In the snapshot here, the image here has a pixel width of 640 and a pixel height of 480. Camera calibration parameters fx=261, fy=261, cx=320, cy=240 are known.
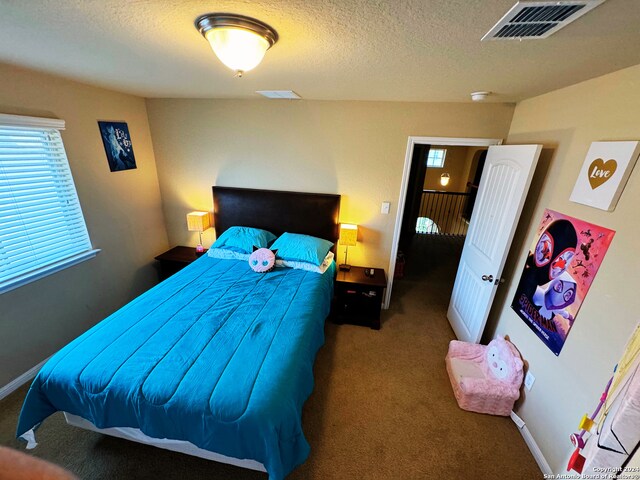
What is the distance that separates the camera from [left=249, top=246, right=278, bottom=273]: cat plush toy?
256cm

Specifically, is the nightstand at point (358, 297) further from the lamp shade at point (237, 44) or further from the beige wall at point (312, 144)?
the lamp shade at point (237, 44)

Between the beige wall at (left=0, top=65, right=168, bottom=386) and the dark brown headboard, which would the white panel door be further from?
the beige wall at (left=0, top=65, right=168, bottom=386)

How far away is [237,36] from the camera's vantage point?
105cm

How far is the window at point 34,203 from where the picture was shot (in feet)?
6.07

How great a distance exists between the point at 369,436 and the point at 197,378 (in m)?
1.21

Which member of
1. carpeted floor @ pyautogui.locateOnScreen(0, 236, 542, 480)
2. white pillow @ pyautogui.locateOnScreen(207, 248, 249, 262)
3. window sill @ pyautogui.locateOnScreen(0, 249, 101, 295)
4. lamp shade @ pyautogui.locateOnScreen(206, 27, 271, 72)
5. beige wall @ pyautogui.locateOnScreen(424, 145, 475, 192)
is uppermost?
lamp shade @ pyautogui.locateOnScreen(206, 27, 271, 72)

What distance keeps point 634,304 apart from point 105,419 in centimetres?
270

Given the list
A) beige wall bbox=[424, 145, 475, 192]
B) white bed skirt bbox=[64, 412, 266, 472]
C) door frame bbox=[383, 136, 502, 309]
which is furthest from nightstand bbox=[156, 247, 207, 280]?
beige wall bbox=[424, 145, 475, 192]

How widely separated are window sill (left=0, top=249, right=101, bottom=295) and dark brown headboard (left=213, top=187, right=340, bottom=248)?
4.12 ft

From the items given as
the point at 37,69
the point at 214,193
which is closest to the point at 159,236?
the point at 214,193

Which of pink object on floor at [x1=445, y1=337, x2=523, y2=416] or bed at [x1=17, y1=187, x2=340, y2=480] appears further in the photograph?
pink object on floor at [x1=445, y1=337, x2=523, y2=416]

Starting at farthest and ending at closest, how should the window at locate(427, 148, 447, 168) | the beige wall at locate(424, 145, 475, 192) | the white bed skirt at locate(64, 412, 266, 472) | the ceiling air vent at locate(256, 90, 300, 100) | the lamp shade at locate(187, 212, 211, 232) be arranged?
the window at locate(427, 148, 447, 168) < the beige wall at locate(424, 145, 475, 192) < the lamp shade at locate(187, 212, 211, 232) < the ceiling air vent at locate(256, 90, 300, 100) < the white bed skirt at locate(64, 412, 266, 472)

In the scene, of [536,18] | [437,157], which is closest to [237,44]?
[536,18]

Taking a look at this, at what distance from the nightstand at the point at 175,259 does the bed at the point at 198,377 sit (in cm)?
100
